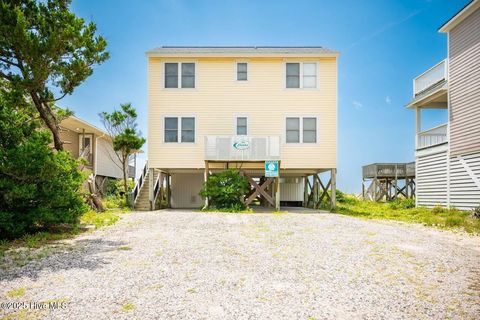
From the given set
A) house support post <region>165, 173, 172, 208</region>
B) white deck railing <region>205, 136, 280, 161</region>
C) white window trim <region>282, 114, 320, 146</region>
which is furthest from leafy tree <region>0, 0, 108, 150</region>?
Result: house support post <region>165, 173, 172, 208</region>

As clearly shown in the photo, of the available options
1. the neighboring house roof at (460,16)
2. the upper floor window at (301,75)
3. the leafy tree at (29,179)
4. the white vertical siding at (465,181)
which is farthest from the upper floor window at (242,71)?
the white vertical siding at (465,181)

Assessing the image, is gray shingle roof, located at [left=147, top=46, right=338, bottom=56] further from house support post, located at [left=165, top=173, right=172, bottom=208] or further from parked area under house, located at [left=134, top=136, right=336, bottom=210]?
house support post, located at [left=165, top=173, right=172, bottom=208]

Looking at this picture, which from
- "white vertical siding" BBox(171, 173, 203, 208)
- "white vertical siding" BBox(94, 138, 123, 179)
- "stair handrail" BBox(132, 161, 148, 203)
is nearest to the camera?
"stair handrail" BBox(132, 161, 148, 203)

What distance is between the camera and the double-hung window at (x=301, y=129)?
1641 cm

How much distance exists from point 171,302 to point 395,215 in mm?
13421

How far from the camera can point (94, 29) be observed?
26.8ft

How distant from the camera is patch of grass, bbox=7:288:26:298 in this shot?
14.7 ft

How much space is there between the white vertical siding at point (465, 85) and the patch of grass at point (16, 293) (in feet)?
51.3

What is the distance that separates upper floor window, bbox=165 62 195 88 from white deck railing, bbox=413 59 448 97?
12.5m

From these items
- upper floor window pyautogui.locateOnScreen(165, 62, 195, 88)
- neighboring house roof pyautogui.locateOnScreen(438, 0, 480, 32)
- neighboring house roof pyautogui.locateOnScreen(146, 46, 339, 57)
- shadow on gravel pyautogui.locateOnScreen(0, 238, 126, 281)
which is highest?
neighboring house roof pyautogui.locateOnScreen(438, 0, 480, 32)

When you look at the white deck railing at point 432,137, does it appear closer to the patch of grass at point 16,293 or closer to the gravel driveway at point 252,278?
the gravel driveway at point 252,278

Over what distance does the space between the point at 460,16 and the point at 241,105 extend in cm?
1061

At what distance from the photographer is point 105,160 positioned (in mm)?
24438

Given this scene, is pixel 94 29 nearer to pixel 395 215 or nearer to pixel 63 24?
pixel 63 24
